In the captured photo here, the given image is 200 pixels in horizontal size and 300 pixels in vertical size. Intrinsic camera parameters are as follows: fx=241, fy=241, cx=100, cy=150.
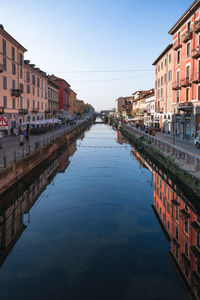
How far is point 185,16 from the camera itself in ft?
95.1

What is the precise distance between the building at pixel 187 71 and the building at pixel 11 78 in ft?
70.7

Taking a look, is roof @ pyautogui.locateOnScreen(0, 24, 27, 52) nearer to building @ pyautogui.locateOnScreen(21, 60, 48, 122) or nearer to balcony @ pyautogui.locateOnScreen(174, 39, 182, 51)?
building @ pyautogui.locateOnScreen(21, 60, 48, 122)

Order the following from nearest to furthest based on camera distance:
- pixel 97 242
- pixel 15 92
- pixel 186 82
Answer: pixel 97 242, pixel 186 82, pixel 15 92

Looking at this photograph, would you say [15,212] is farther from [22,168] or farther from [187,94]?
[187,94]

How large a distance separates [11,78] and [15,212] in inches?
1055

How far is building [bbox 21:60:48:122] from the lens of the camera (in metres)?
41.1

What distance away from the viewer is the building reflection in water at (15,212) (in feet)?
30.3

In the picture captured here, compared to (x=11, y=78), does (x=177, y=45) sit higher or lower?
higher

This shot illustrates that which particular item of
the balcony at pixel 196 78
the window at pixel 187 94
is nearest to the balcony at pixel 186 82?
the window at pixel 187 94

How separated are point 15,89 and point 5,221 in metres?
27.3

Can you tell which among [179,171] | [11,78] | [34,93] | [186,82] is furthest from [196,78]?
[34,93]

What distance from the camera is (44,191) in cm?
1574

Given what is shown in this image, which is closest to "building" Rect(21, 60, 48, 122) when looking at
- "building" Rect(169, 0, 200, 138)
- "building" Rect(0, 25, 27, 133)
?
"building" Rect(0, 25, 27, 133)

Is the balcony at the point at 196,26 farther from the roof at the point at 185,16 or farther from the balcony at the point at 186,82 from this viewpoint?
the balcony at the point at 186,82
